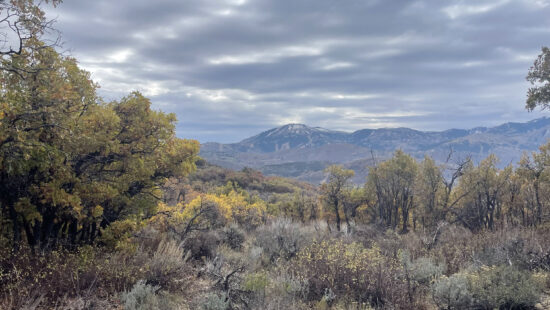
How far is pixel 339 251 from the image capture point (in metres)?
6.83

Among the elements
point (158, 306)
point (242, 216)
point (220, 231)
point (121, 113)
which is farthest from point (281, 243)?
point (242, 216)

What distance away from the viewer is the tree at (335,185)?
79.0 ft

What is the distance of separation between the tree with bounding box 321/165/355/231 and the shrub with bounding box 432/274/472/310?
18140mm

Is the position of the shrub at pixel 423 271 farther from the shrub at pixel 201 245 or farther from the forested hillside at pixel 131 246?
the shrub at pixel 201 245

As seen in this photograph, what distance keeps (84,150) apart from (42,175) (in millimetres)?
867

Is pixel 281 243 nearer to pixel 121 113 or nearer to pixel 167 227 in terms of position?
pixel 167 227

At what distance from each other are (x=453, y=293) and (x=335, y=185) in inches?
756

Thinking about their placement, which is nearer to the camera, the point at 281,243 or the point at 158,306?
the point at 158,306

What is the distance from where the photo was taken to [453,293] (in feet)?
17.6

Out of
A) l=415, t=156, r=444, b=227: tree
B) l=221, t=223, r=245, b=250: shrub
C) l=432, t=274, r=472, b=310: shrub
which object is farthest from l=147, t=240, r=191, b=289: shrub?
l=415, t=156, r=444, b=227: tree

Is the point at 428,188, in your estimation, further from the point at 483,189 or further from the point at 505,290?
the point at 505,290

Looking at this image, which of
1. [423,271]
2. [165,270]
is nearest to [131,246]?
[165,270]

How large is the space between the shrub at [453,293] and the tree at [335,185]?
18140mm

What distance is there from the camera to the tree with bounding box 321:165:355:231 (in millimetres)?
24086
